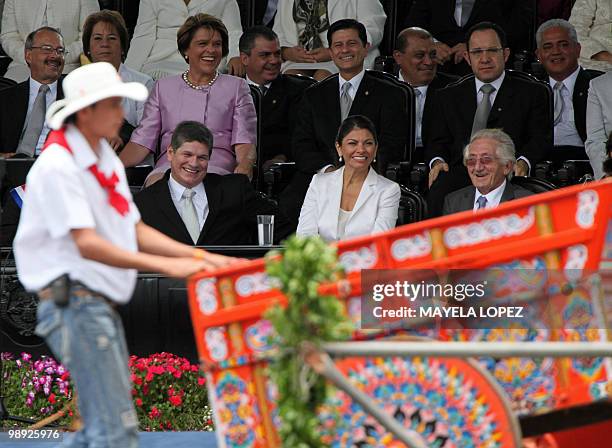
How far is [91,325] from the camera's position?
3.92 metres

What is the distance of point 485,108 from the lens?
859cm

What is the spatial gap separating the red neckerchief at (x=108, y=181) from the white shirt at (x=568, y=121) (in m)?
5.42

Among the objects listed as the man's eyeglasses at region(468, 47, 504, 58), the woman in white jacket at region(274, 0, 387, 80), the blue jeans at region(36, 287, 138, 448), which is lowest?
the blue jeans at region(36, 287, 138, 448)

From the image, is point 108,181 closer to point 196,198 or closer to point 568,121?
point 196,198

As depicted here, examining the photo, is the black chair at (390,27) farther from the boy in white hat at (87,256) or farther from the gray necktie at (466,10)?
the boy in white hat at (87,256)

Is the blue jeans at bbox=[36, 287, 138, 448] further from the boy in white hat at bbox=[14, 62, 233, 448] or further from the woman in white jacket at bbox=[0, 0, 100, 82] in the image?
the woman in white jacket at bbox=[0, 0, 100, 82]

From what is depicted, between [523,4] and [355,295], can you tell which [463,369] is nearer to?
[355,295]

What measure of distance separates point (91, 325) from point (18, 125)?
537cm

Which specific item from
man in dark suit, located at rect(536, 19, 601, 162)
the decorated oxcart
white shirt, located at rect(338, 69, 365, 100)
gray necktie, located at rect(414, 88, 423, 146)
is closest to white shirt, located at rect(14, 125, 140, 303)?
the decorated oxcart

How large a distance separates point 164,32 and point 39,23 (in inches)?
37.0

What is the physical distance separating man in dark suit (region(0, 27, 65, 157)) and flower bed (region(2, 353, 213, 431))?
232 centimetres

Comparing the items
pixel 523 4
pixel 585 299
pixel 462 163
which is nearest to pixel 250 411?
pixel 585 299

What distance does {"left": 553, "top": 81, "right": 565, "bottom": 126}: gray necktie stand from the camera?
906cm

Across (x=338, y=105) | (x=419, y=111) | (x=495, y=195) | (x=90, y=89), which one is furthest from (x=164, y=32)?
(x=90, y=89)
